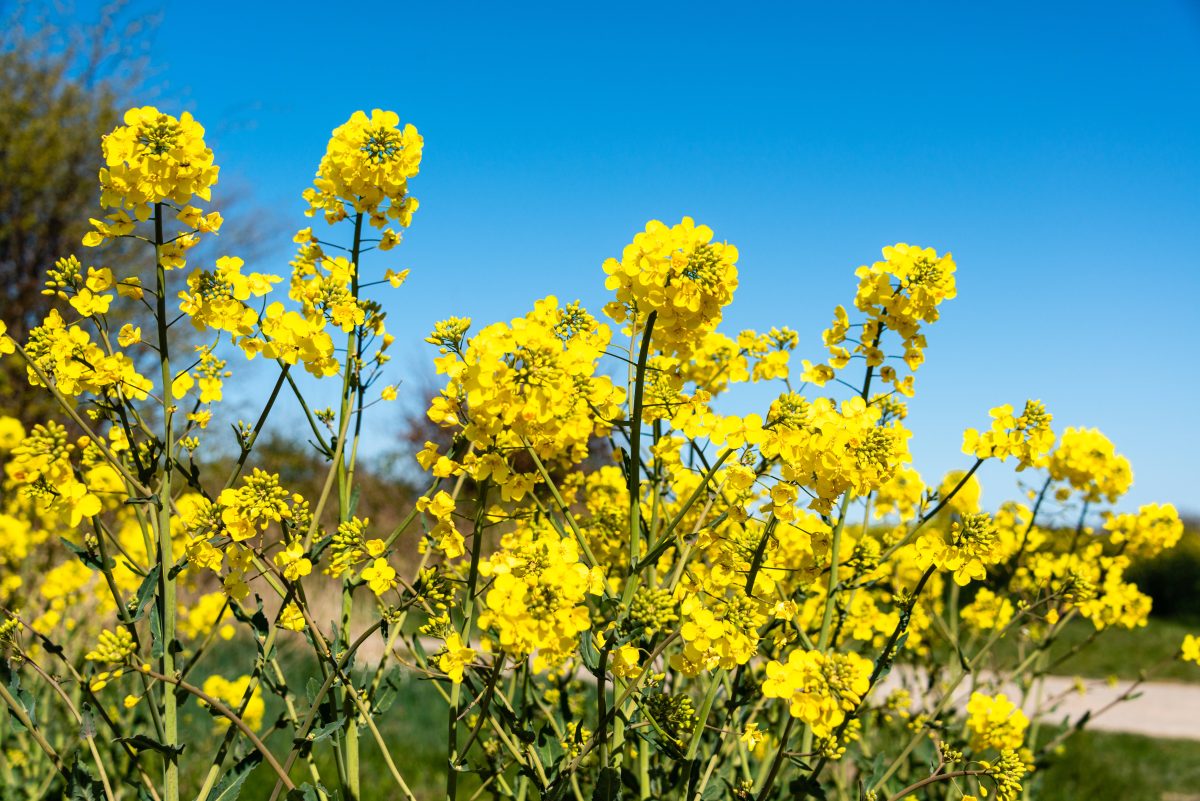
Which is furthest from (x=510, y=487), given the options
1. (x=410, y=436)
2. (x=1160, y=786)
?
(x=410, y=436)

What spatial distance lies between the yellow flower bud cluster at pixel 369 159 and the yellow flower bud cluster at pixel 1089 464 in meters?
3.06

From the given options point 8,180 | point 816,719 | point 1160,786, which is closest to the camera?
point 816,719

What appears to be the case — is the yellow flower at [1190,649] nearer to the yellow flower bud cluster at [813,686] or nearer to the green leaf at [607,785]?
the yellow flower bud cluster at [813,686]

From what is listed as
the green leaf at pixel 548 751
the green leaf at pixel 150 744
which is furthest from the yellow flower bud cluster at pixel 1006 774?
the green leaf at pixel 150 744

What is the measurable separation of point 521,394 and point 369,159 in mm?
932

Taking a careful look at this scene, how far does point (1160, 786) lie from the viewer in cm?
689

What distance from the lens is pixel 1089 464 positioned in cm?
391

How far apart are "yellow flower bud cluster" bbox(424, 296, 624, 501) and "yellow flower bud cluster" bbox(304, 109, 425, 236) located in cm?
56

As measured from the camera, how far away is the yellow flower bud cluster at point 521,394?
1.87 metres

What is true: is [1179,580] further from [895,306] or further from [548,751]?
[548,751]

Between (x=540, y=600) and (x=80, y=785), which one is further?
(x=80, y=785)

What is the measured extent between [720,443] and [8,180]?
40.7 feet

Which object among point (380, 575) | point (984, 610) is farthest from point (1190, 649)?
point (380, 575)

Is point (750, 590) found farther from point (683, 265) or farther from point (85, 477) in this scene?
point (85, 477)
